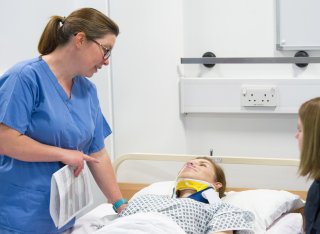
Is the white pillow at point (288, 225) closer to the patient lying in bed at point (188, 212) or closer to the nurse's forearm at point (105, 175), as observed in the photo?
the patient lying in bed at point (188, 212)

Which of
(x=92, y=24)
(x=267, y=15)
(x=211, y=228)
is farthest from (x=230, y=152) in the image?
(x=92, y=24)

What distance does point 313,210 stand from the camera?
1979 millimetres

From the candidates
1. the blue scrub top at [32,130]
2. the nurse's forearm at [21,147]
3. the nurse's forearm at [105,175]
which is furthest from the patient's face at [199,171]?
the nurse's forearm at [21,147]

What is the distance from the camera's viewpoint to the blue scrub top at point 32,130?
2.00m

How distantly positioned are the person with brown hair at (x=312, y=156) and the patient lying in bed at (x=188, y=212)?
0.27 meters

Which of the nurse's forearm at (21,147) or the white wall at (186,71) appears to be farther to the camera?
the white wall at (186,71)

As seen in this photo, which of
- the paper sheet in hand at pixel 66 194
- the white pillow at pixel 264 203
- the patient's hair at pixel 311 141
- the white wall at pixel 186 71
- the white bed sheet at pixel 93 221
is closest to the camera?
the patient's hair at pixel 311 141

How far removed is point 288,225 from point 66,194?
3.39 feet

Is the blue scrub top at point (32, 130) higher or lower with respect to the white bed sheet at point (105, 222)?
higher

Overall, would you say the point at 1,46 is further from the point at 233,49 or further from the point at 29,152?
the point at 233,49

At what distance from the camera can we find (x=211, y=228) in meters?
2.17

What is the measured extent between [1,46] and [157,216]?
1303 millimetres

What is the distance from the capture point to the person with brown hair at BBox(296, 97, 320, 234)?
1958mm

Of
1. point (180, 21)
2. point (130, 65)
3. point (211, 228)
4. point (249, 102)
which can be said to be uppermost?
point (180, 21)
